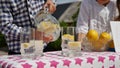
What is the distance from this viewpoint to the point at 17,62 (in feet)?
6.26

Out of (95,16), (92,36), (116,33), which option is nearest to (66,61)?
(92,36)

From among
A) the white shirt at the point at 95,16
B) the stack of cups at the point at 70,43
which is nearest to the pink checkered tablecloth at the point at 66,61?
the stack of cups at the point at 70,43

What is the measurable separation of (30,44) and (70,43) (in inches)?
12.0

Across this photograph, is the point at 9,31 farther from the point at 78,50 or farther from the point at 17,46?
the point at 78,50

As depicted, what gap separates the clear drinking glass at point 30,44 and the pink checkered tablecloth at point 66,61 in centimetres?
5

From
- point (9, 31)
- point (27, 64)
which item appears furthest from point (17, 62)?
point (9, 31)

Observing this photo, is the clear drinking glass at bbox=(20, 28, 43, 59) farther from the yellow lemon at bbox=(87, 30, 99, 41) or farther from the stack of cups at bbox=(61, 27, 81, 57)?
the yellow lemon at bbox=(87, 30, 99, 41)

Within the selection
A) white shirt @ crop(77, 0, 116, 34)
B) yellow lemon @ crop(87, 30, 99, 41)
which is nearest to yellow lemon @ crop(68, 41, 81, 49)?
yellow lemon @ crop(87, 30, 99, 41)

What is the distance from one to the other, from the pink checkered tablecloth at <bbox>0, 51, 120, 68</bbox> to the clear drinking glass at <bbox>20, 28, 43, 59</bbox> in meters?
0.05

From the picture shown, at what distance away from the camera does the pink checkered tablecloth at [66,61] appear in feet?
6.26

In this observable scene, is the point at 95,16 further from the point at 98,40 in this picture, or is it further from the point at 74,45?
the point at 74,45

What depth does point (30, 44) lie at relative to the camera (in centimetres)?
203

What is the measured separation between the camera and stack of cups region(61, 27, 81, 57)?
217cm

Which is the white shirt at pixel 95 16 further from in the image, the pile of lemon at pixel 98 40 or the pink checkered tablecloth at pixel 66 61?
the pink checkered tablecloth at pixel 66 61
